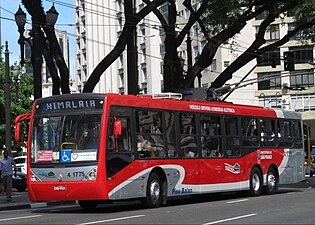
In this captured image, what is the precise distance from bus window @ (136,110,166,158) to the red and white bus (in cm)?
3

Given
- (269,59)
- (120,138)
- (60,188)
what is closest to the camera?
(60,188)

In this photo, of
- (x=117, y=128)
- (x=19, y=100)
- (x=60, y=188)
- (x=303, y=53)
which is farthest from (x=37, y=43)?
(x=303, y=53)

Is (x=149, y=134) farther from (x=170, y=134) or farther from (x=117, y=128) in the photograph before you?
(x=117, y=128)

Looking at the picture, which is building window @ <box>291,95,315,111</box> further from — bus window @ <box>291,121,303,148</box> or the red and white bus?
the red and white bus

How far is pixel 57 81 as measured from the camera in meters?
28.9

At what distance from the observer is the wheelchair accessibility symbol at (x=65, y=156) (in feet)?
63.9

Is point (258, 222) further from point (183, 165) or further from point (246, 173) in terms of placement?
point (246, 173)

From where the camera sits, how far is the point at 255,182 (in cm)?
2683

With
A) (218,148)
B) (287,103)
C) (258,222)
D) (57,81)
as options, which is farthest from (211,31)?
(287,103)

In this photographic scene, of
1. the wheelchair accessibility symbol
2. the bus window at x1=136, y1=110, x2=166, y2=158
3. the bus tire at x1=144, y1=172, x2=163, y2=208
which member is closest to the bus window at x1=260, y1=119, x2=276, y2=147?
the bus window at x1=136, y1=110, x2=166, y2=158

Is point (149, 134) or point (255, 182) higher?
point (149, 134)

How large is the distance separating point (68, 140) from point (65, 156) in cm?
43

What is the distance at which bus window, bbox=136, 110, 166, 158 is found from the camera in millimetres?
20734

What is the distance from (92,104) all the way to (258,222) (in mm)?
6006
